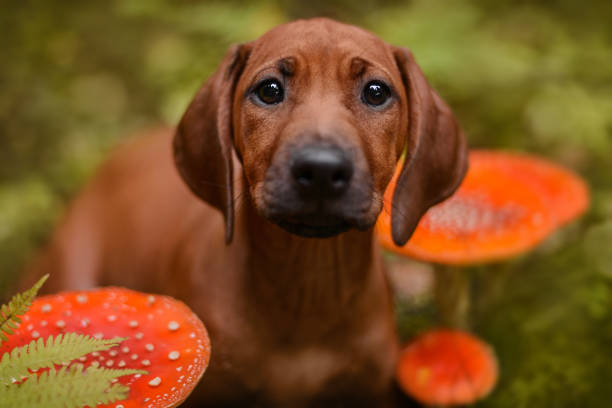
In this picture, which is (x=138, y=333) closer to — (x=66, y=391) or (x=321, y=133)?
(x=66, y=391)

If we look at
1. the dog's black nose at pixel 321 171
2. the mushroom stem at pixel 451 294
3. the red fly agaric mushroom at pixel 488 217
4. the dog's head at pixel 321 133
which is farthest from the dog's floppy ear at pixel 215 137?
the mushroom stem at pixel 451 294

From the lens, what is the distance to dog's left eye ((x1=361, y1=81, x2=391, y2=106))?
2.48 metres

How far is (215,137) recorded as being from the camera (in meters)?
2.62

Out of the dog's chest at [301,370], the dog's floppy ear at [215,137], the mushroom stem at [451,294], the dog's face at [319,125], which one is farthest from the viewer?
the mushroom stem at [451,294]

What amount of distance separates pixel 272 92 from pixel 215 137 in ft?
1.03

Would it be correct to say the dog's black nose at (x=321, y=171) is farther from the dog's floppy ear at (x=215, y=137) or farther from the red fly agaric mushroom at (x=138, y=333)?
the red fly agaric mushroom at (x=138, y=333)

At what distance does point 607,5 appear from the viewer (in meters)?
5.84

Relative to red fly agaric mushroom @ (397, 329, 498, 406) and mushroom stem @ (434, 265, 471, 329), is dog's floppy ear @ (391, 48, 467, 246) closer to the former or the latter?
red fly agaric mushroom @ (397, 329, 498, 406)

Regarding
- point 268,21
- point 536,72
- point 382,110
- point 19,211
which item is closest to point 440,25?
point 536,72

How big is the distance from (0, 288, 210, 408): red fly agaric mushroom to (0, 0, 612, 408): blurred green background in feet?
5.80

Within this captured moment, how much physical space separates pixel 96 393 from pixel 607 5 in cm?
560

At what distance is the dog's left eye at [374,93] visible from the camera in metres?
2.48

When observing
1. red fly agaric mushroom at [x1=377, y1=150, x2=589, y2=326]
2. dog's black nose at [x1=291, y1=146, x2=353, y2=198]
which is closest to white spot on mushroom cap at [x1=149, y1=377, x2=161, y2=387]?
dog's black nose at [x1=291, y1=146, x2=353, y2=198]

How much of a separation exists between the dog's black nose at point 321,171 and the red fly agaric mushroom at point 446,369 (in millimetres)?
1198
